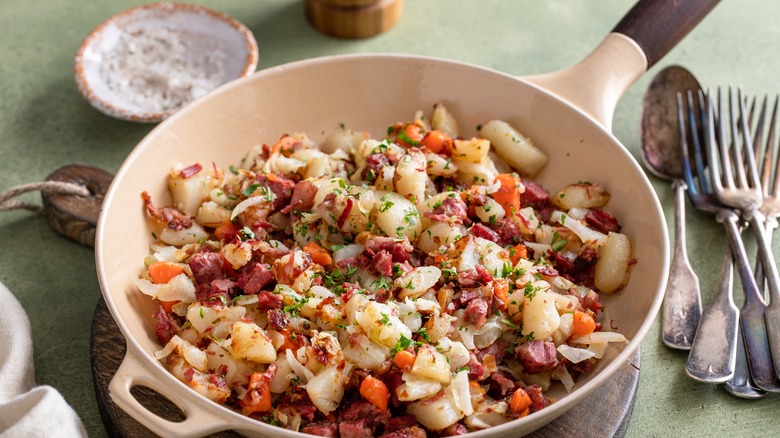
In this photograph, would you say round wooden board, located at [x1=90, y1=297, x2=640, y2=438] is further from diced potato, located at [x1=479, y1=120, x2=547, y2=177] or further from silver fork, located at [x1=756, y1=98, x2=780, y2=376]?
diced potato, located at [x1=479, y1=120, x2=547, y2=177]

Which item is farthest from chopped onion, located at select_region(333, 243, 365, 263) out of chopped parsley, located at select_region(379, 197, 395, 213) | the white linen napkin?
the white linen napkin

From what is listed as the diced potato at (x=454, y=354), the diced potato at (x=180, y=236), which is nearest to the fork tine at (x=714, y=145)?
the diced potato at (x=454, y=354)

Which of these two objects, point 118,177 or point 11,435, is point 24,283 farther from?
point 11,435

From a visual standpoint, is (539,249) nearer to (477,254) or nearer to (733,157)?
(477,254)

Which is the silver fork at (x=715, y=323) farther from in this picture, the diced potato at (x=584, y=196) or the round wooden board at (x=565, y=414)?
the diced potato at (x=584, y=196)

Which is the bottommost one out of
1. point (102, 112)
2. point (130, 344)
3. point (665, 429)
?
point (665, 429)

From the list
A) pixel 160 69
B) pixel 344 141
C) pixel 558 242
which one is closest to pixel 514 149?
pixel 558 242

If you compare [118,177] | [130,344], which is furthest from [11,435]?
[118,177]
